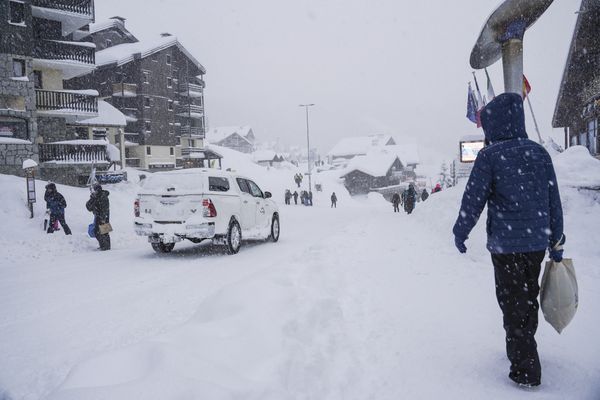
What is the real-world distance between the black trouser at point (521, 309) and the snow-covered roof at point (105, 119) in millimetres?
32904

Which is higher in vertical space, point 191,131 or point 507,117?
point 191,131

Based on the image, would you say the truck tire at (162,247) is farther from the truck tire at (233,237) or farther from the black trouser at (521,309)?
the black trouser at (521,309)

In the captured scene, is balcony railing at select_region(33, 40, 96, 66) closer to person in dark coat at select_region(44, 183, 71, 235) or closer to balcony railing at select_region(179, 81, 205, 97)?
person in dark coat at select_region(44, 183, 71, 235)

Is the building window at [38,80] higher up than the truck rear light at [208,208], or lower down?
higher up

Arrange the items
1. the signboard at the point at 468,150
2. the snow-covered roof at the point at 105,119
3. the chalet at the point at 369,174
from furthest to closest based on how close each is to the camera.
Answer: the chalet at the point at 369,174 < the signboard at the point at 468,150 < the snow-covered roof at the point at 105,119

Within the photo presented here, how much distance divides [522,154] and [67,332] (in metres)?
4.84

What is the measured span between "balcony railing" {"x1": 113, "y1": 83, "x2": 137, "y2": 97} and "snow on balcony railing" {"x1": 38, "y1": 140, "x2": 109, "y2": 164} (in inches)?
725

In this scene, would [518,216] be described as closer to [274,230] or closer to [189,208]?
[189,208]

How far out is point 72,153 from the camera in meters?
25.3

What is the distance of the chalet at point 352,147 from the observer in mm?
93250

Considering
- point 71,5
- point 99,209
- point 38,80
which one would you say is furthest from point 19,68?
point 99,209

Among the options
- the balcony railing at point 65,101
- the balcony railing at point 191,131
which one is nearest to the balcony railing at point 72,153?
the balcony railing at point 65,101

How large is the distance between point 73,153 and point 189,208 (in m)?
20.7

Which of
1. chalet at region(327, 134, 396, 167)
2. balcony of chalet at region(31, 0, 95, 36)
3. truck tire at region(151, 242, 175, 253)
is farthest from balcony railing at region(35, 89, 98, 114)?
chalet at region(327, 134, 396, 167)
